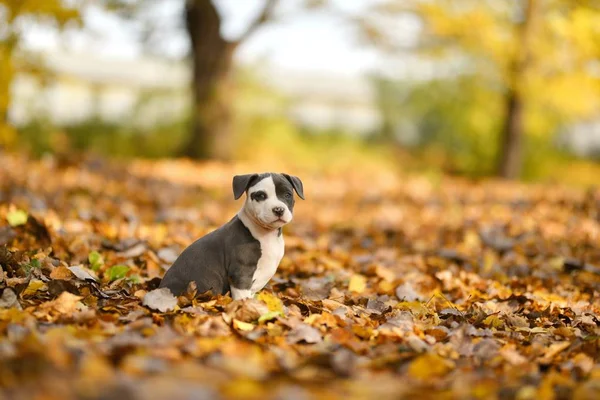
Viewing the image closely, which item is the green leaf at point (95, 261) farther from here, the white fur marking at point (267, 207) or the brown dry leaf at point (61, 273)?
the white fur marking at point (267, 207)

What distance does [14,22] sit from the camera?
28.3ft

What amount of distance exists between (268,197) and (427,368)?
1.09 meters

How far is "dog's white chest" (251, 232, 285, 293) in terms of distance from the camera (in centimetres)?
315

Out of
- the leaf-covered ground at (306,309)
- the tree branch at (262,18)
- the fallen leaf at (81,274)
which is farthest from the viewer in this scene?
the tree branch at (262,18)

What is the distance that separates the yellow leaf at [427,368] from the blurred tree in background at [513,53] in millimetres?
9090

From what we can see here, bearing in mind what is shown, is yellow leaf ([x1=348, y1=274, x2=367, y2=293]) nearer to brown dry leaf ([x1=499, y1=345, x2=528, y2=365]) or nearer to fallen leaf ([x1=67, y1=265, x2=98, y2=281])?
brown dry leaf ([x1=499, y1=345, x2=528, y2=365])

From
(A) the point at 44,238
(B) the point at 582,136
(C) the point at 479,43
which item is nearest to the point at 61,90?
(C) the point at 479,43

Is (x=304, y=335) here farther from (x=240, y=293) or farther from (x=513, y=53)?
(x=513, y=53)

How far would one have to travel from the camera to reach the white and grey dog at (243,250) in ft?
10.1

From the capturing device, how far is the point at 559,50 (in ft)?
38.2

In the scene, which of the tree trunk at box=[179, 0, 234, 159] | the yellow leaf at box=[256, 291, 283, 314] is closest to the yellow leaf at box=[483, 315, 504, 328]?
the yellow leaf at box=[256, 291, 283, 314]

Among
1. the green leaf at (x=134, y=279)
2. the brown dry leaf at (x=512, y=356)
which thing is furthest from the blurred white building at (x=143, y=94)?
the brown dry leaf at (x=512, y=356)

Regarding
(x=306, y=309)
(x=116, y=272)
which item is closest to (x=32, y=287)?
(x=116, y=272)

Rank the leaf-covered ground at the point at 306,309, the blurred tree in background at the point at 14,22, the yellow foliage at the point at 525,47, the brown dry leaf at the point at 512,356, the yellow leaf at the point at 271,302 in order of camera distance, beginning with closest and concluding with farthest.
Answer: the leaf-covered ground at the point at 306,309
the brown dry leaf at the point at 512,356
the yellow leaf at the point at 271,302
the blurred tree in background at the point at 14,22
the yellow foliage at the point at 525,47
